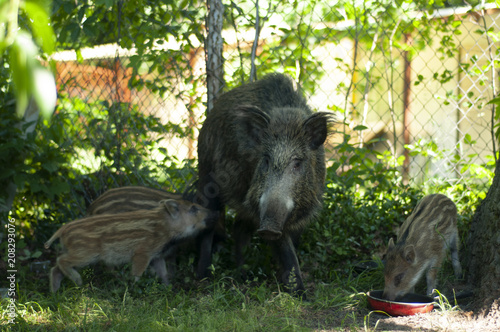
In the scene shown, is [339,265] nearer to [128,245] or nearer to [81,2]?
[128,245]

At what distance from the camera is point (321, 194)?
4.05 m

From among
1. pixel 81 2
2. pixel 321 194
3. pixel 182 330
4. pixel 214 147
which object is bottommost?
pixel 182 330

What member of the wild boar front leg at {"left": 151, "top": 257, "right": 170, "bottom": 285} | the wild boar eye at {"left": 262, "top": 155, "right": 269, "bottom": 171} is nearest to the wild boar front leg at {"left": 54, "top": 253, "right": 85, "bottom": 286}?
the wild boar front leg at {"left": 151, "top": 257, "right": 170, "bottom": 285}

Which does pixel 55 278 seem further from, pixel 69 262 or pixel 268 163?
pixel 268 163

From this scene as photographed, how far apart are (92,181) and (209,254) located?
1.83 m

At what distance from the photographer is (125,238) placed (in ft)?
12.5

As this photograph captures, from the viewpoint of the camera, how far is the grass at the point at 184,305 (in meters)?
3.02

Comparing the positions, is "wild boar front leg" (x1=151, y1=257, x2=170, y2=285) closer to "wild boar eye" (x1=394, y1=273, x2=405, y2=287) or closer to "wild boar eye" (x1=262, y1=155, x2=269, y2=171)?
"wild boar eye" (x1=262, y1=155, x2=269, y2=171)

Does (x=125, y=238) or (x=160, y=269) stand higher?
(x=125, y=238)

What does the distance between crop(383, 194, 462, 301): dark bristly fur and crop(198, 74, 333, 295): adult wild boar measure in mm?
699

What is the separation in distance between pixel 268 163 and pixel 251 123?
381 millimetres

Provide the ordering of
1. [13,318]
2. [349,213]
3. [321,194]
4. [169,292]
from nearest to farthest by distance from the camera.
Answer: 1. [13,318]
2. [169,292]
3. [321,194]
4. [349,213]

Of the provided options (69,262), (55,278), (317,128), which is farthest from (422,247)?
(55,278)

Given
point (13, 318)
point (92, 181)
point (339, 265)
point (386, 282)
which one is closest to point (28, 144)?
point (92, 181)
